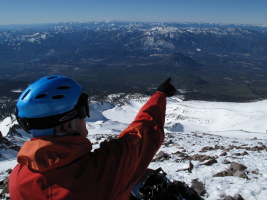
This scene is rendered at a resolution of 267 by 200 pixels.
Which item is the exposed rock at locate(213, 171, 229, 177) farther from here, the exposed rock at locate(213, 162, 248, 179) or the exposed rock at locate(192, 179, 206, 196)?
the exposed rock at locate(192, 179, 206, 196)

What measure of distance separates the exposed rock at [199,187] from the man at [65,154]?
6.25m

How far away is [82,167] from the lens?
2316 millimetres

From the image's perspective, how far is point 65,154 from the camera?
2254mm

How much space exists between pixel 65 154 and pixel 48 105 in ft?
1.57

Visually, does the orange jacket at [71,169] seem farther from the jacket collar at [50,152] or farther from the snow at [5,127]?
the snow at [5,127]

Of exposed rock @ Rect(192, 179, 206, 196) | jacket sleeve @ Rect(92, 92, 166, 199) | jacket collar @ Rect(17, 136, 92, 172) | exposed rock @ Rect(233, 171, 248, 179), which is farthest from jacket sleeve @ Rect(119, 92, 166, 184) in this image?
exposed rock @ Rect(233, 171, 248, 179)

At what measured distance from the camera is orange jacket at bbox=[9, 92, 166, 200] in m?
2.24

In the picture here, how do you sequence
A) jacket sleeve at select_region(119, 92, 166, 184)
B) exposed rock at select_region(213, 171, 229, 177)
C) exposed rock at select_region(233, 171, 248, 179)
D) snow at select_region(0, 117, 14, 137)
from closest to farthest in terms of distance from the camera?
jacket sleeve at select_region(119, 92, 166, 184) → exposed rock at select_region(233, 171, 248, 179) → exposed rock at select_region(213, 171, 229, 177) → snow at select_region(0, 117, 14, 137)

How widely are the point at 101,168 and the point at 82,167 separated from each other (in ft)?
0.56

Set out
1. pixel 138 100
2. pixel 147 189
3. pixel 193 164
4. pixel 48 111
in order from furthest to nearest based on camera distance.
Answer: pixel 138 100 < pixel 193 164 < pixel 147 189 < pixel 48 111

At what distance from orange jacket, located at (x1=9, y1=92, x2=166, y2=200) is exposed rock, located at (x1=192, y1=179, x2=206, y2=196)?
6391 mm

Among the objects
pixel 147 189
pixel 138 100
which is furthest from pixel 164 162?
pixel 138 100

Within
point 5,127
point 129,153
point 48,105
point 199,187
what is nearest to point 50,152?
point 48,105

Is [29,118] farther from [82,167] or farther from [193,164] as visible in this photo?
[193,164]
